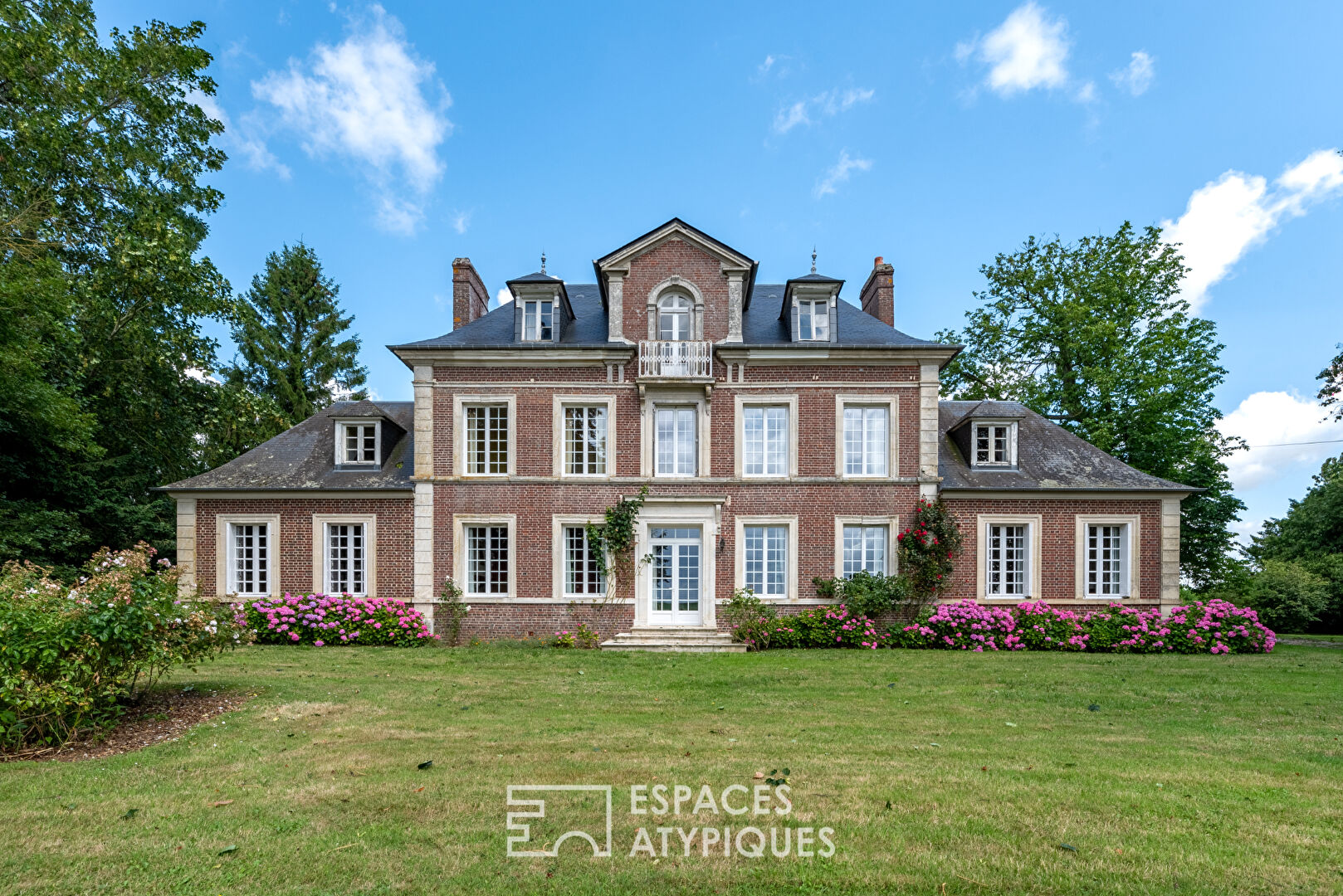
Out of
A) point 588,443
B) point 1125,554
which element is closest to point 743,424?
point 588,443

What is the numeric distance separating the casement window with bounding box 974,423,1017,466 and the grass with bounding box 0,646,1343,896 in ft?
26.0

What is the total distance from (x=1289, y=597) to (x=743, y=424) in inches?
775

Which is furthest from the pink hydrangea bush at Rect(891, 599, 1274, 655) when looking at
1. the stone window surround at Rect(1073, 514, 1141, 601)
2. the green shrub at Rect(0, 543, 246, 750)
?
the green shrub at Rect(0, 543, 246, 750)

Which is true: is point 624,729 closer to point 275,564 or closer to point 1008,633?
point 1008,633

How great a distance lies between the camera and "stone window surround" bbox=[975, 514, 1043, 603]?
16.5 metres

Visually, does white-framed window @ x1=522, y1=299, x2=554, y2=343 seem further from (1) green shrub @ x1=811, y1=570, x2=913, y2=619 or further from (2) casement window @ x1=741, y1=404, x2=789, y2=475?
(1) green shrub @ x1=811, y1=570, x2=913, y2=619

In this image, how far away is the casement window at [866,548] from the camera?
53.8ft

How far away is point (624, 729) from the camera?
296 inches

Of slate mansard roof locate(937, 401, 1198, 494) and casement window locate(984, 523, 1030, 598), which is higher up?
slate mansard roof locate(937, 401, 1198, 494)

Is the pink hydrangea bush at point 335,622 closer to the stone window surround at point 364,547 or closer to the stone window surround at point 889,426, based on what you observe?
the stone window surround at point 364,547

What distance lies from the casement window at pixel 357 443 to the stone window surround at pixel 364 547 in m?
1.48

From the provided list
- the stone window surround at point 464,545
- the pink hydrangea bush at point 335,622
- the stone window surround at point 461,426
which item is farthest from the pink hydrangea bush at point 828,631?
the pink hydrangea bush at point 335,622

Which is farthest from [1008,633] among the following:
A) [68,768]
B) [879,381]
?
[68,768]

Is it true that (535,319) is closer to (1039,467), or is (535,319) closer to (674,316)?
(674,316)
